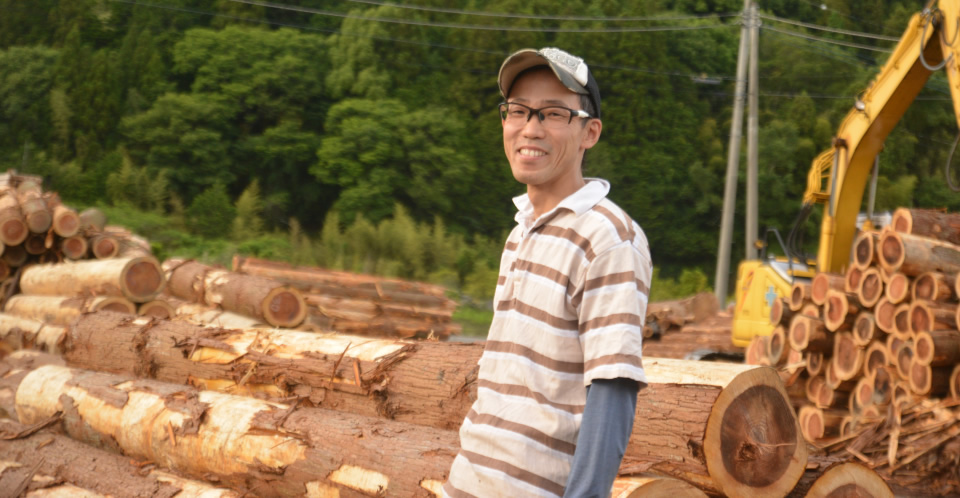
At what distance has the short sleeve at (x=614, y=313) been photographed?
1.84 m

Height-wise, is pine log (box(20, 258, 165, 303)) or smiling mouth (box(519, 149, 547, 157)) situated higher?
smiling mouth (box(519, 149, 547, 157))

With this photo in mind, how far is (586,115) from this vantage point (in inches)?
84.9

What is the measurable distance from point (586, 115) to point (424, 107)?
33.0 m

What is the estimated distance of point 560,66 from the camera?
2.09 meters

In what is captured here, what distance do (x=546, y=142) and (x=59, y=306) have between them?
9.14m

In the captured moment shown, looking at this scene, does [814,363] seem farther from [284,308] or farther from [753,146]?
[753,146]

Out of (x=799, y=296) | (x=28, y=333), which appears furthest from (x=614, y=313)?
(x=28, y=333)

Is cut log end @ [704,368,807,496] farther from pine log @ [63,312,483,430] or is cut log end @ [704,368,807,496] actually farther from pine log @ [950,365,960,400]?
pine log @ [950,365,960,400]

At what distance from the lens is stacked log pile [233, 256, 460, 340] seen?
10.7 meters

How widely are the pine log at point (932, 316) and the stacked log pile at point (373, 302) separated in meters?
5.45

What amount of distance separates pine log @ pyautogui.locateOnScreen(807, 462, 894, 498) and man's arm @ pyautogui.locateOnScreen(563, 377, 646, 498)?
5.73 feet

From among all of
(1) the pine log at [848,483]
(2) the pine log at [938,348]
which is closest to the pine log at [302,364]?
(1) the pine log at [848,483]

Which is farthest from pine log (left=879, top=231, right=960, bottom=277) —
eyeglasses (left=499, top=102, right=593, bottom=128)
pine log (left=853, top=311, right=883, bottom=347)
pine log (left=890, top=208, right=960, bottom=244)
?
eyeglasses (left=499, top=102, right=593, bottom=128)

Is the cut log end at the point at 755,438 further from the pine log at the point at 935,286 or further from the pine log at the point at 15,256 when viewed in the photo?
the pine log at the point at 15,256
